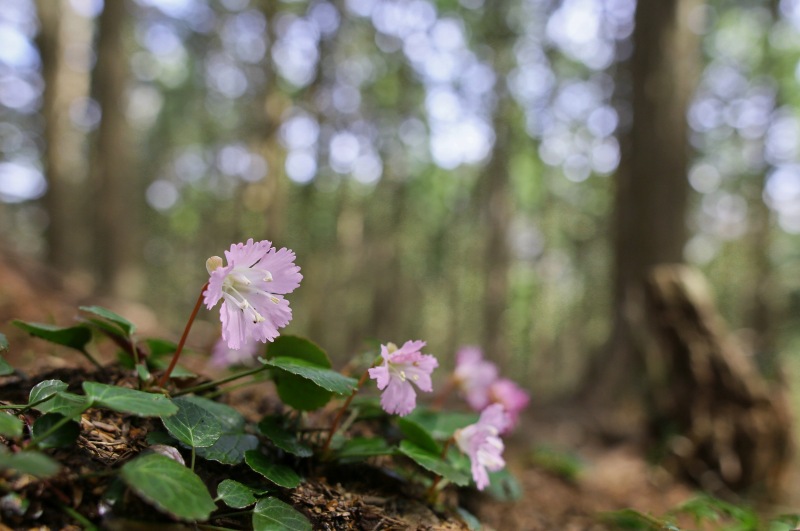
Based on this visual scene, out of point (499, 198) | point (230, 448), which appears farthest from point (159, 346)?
point (499, 198)

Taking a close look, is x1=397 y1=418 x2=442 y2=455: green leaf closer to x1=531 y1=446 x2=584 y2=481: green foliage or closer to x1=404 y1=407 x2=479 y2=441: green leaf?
x1=404 y1=407 x2=479 y2=441: green leaf

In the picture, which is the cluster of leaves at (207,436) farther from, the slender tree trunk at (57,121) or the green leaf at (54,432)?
the slender tree trunk at (57,121)

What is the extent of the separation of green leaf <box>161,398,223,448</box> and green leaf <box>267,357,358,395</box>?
0.20m

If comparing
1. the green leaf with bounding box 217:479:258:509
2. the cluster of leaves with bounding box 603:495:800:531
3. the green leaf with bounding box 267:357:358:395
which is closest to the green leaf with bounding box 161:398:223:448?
the green leaf with bounding box 217:479:258:509

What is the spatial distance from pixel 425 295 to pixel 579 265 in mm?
12222

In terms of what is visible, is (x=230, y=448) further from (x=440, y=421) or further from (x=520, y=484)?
(x=520, y=484)

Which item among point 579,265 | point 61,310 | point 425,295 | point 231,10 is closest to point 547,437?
point 61,310

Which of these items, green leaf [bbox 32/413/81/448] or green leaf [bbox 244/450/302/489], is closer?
green leaf [bbox 32/413/81/448]

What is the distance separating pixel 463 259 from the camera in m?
29.5

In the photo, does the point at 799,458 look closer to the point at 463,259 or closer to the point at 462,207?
the point at 462,207

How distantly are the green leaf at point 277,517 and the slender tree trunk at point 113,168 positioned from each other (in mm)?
6840

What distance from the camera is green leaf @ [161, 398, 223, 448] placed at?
1284 mm

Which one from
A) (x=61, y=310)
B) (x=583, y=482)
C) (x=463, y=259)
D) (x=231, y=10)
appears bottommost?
(x=463, y=259)

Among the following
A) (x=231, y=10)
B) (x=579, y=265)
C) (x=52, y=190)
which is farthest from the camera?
(x=579, y=265)
